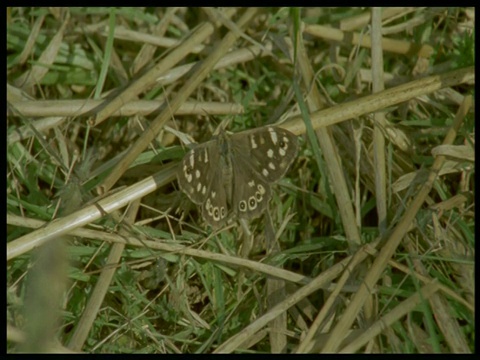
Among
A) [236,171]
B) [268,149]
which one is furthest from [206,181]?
[268,149]

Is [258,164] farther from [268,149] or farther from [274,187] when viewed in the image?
[274,187]

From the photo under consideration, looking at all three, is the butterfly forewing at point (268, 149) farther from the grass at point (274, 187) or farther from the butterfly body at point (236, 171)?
the grass at point (274, 187)

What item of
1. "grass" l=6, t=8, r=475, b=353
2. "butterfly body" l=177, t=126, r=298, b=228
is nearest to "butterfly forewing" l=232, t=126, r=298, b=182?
"butterfly body" l=177, t=126, r=298, b=228

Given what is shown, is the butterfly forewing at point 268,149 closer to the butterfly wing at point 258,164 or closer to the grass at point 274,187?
the butterfly wing at point 258,164

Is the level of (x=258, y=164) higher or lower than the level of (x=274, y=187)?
higher

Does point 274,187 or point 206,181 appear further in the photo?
point 274,187

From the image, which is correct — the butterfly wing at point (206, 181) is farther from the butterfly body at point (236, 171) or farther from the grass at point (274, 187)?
the grass at point (274, 187)

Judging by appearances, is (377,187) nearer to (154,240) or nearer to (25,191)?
(154,240)

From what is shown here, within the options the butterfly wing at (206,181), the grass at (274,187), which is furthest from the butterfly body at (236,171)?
the grass at (274,187)
